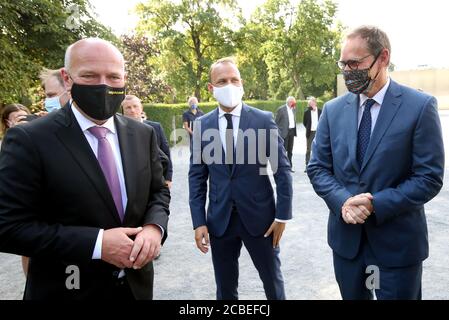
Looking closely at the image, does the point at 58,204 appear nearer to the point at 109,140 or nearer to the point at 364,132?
the point at 109,140

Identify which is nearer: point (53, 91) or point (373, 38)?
point (373, 38)

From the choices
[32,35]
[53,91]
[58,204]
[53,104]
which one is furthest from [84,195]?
[32,35]

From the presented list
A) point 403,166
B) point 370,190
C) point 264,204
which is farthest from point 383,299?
point 264,204

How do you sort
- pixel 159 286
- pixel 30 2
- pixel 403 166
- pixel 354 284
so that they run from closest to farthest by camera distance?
pixel 403 166 → pixel 354 284 → pixel 159 286 → pixel 30 2

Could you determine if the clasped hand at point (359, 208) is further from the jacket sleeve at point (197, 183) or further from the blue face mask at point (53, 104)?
the blue face mask at point (53, 104)

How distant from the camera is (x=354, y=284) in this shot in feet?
7.68

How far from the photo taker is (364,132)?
233 centimetres

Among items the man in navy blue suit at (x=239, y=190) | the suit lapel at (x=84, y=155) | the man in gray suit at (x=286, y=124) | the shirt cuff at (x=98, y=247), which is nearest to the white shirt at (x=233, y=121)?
the man in navy blue suit at (x=239, y=190)

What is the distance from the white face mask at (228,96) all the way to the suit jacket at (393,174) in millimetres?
863

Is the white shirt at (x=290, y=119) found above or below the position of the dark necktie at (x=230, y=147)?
below

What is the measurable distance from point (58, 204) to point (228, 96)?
1.62 m

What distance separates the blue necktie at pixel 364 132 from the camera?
91.2 inches

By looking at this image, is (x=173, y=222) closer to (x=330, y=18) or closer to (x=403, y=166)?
(x=403, y=166)

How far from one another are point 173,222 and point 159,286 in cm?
232
